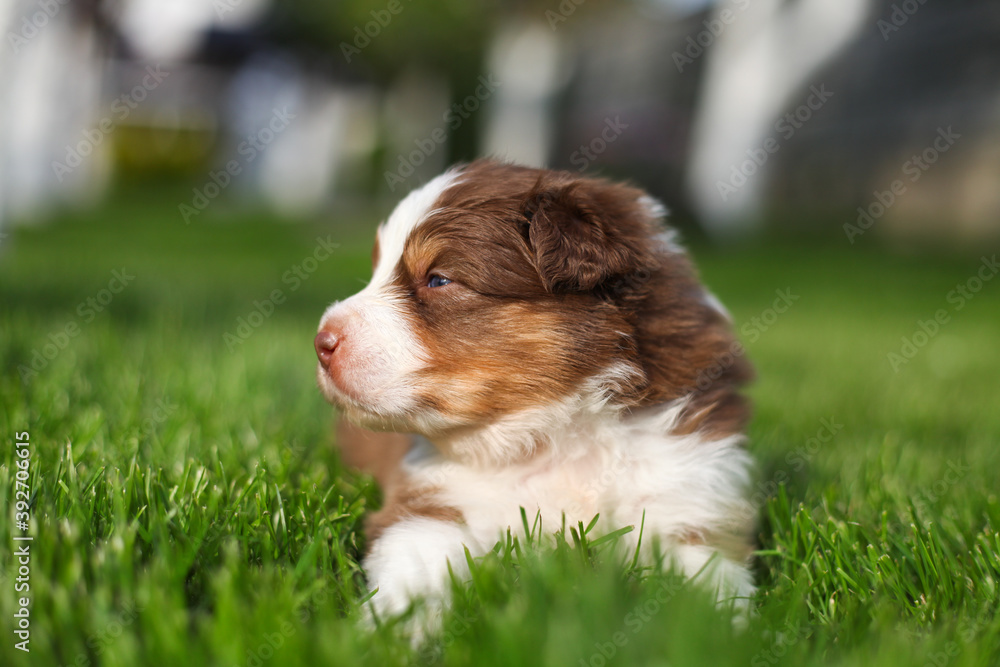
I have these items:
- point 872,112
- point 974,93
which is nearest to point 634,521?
point 974,93

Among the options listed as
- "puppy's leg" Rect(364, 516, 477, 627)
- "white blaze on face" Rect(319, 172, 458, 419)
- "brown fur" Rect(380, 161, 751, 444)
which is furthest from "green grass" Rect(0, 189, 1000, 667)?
"brown fur" Rect(380, 161, 751, 444)

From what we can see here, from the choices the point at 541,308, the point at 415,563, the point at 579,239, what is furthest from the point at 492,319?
Answer: the point at 415,563

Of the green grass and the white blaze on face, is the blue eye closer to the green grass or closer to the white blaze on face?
the white blaze on face

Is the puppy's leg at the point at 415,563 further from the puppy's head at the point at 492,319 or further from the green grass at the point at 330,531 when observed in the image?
the puppy's head at the point at 492,319

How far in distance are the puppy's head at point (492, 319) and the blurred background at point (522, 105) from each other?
4.76 m

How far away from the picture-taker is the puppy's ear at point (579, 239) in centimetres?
239

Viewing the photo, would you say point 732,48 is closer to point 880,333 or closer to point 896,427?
point 880,333

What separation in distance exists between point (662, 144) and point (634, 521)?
68.5ft

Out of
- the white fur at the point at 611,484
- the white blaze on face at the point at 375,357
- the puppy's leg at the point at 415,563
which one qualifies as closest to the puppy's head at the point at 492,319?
the white blaze on face at the point at 375,357

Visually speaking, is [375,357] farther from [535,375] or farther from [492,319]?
[535,375]

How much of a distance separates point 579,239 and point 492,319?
35 cm

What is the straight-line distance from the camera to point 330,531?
7.51 ft

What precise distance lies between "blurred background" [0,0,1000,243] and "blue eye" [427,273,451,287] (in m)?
4.80

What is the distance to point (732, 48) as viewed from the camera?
584 inches
